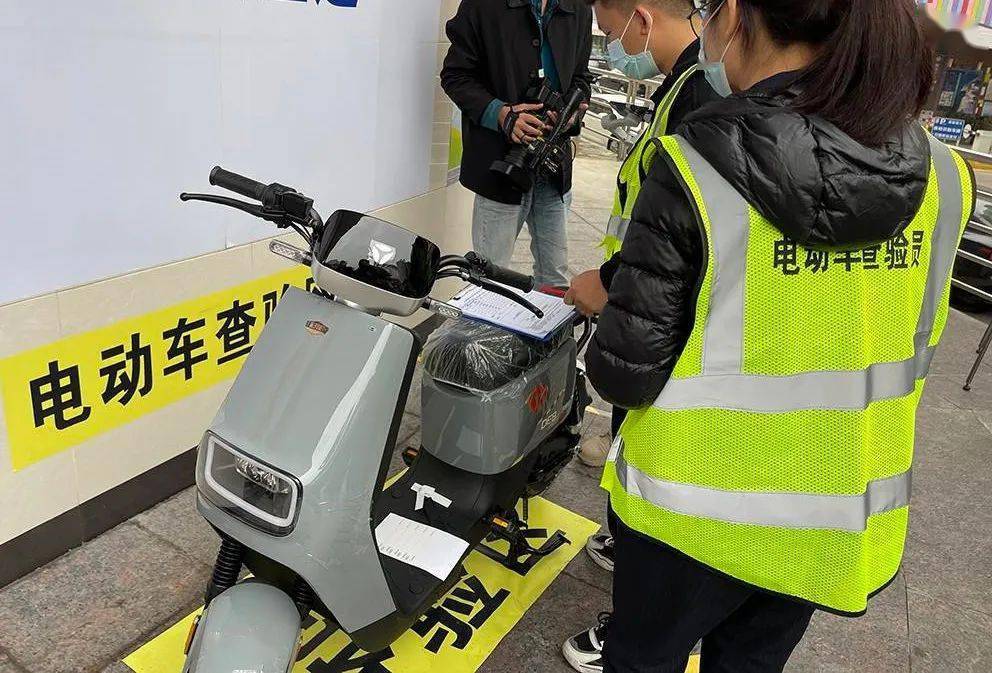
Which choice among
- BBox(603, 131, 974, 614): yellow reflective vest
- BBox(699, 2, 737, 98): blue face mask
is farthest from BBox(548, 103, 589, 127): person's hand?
BBox(603, 131, 974, 614): yellow reflective vest

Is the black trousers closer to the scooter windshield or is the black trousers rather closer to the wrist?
the scooter windshield

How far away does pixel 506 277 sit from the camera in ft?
5.64

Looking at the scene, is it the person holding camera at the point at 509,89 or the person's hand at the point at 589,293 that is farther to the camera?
the person holding camera at the point at 509,89

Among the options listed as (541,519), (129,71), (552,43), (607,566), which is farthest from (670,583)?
(552,43)

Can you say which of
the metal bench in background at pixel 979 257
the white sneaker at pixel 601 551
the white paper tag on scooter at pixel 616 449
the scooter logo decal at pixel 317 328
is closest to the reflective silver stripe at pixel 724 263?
the white paper tag on scooter at pixel 616 449

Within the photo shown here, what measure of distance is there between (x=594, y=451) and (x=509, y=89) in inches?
59.8

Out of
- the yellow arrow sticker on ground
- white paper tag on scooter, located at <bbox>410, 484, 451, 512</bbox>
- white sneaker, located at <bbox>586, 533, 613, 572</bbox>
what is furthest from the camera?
white sneaker, located at <bbox>586, 533, 613, 572</bbox>

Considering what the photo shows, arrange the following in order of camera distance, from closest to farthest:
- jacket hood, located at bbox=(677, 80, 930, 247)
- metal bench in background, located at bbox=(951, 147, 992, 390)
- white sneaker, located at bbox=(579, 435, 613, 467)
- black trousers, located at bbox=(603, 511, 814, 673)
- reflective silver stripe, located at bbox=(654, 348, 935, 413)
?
jacket hood, located at bbox=(677, 80, 930, 247) → reflective silver stripe, located at bbox=(654, 348, 935, 413) → black trousers, located at bbox=(603, 511, 814, 673) → white sneaker, located at bbox=(579, 435, 613, 467) → metal bench in background, located at bbox=(951, 147, 992, 390)

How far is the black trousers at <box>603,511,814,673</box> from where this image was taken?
135 cm

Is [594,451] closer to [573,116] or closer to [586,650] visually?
[586,650]

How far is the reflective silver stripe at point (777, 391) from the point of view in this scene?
119cm

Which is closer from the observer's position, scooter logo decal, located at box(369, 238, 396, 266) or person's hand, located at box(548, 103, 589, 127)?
scooter logo decal, located at box(369, 238, 396, 266)

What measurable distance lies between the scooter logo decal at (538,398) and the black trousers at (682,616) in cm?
66

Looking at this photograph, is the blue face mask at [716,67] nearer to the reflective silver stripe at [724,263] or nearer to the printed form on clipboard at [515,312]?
the reflective silver stripe at [724,263]
